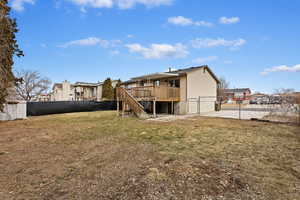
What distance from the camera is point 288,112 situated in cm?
1084

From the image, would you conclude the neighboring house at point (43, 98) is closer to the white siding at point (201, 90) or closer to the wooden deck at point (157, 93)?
the wooden deck at point (157, 93)

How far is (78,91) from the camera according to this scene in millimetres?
34844

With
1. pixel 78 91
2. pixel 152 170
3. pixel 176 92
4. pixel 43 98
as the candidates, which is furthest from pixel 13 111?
pixel 43 98

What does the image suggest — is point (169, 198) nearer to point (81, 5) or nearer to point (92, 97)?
point (81, 5)

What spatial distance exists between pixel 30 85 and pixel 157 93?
30624 mm

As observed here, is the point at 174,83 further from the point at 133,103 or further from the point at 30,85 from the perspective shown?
the point at 30,85

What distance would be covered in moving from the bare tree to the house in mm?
26425

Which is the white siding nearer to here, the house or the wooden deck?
the house

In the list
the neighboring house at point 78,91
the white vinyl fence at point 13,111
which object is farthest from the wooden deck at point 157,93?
the neighboring house at point 78,91

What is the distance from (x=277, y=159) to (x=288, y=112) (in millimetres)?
9425

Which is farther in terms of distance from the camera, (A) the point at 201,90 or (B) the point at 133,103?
(A) the point at 201,90

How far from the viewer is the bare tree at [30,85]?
99.5ft

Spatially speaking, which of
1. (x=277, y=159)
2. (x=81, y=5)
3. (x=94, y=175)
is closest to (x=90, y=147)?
(x=94, y=175)

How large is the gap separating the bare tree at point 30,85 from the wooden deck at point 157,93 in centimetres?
2744
